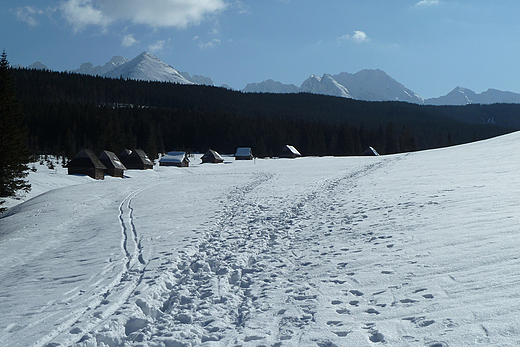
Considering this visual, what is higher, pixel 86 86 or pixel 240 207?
pixel 86 86

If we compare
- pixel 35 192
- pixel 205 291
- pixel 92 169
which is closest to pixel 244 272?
pixel 205 291

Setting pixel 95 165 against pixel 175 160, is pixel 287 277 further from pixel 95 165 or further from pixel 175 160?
pixel 175 160

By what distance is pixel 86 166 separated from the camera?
1921 inches

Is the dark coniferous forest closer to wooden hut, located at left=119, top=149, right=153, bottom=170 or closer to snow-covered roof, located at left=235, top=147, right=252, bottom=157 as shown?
wooden hut, located at left=119, top=149, right=153, bottom=170

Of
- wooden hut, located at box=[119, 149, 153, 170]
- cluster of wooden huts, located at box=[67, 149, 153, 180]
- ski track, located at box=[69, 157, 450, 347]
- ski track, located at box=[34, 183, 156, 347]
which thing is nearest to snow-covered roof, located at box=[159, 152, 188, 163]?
wooden hut, located at box=[119, 149, 153, 170]

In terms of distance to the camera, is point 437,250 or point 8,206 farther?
point 8,206

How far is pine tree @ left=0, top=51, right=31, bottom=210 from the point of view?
32625mm

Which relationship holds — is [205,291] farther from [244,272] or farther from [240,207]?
[240,207]

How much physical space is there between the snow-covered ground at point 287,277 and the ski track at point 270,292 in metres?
0.03

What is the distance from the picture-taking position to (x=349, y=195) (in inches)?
718

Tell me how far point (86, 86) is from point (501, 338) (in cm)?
18127

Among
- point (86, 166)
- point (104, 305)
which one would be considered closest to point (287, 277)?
point (104, 305)

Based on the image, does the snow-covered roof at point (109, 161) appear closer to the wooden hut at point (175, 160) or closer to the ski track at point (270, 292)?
the wooden hut at point (175, 160)

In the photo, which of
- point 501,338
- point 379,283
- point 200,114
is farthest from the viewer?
point 200,114
